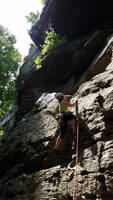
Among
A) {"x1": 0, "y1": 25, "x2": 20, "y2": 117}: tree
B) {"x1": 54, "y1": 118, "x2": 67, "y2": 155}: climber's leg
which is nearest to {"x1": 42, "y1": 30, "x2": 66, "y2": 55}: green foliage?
{"x1": 54, "y1": 118, "x2": 67, "y2": 155}: climber's leg

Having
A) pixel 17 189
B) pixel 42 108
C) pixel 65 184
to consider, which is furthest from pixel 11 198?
pixel 42 108

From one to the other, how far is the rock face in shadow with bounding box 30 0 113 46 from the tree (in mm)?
9741

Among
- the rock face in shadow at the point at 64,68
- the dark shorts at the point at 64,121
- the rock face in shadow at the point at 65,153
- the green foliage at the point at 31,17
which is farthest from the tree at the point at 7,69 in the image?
the dark shorts at the point at 64,121

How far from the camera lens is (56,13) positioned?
1504 centimetres

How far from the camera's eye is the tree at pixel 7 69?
24891mm

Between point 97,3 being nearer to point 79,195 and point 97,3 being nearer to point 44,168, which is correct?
point 44,168

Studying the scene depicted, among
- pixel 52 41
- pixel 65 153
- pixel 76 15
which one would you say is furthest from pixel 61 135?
pixel 52 41

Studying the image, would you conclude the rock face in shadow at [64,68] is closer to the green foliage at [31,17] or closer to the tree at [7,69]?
the tree at [7,69]

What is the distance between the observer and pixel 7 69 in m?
25.4

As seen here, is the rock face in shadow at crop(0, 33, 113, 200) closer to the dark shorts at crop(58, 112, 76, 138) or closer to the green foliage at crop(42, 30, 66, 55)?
the dark shorts at crop(58, 112, 76, 138)

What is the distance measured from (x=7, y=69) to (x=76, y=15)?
12147 millimetres

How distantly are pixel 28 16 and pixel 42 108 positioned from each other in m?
17.1

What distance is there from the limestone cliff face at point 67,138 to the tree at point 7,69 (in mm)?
9949

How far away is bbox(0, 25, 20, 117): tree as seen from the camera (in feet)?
81.7
